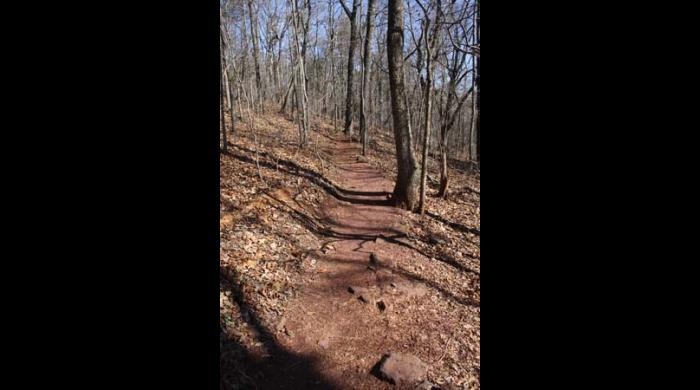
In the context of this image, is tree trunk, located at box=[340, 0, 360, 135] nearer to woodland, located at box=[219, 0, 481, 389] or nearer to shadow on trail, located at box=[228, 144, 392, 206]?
woodland, located at box=[219, 0, 481, 389]

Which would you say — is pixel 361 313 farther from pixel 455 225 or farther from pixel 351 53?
pixel 351 53

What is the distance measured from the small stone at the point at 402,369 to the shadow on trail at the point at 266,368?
0.54 metres

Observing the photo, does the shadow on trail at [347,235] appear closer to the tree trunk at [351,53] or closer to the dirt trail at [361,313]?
the dirt trail at [361,313]

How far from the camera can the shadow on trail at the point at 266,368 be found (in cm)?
352

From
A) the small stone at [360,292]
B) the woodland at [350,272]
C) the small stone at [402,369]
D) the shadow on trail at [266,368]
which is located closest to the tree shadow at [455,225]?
the woodland at [350,272]

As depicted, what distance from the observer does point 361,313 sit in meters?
4.77

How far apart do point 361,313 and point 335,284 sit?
30.3 inches

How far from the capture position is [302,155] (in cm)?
1252

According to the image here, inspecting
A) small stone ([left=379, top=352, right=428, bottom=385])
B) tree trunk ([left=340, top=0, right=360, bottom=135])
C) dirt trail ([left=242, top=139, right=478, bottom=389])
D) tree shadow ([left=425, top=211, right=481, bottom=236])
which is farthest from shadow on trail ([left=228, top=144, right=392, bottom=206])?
tree trunk ([left=340, top=0, right=360, bottom=135])

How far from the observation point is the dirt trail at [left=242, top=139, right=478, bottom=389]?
3908 mm
